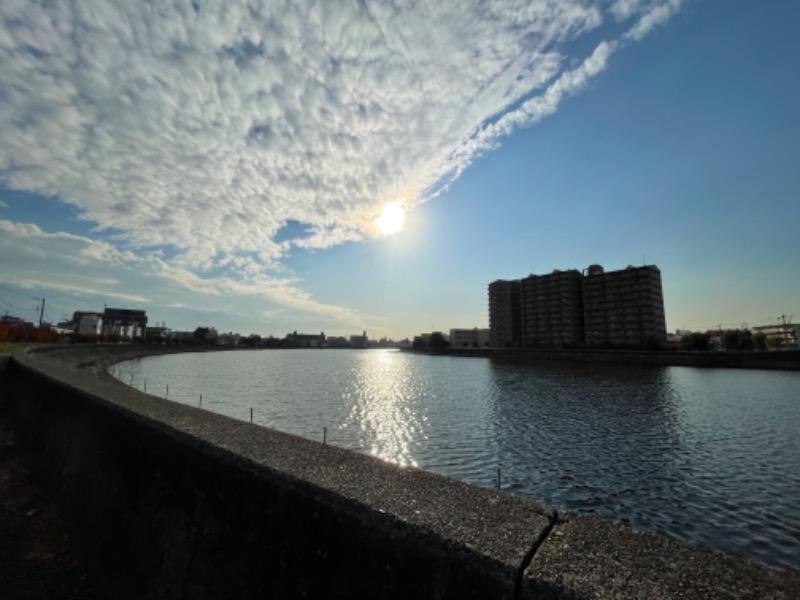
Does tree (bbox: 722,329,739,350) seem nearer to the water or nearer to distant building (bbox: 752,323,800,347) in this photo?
distant building (bbox: 752,323,800,347)

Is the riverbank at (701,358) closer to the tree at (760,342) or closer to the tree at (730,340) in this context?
the tree at (730,340)

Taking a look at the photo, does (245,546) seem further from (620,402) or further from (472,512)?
(620,402)

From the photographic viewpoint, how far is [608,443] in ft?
75.4

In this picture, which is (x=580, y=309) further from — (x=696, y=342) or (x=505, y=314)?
(x=696, y=342)

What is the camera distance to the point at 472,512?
3.17 metres

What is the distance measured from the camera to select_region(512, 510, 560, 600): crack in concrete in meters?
2.25

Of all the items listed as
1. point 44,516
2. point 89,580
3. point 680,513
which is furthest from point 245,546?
point 680,513

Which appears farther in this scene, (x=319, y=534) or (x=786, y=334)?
(x=786, y=334)

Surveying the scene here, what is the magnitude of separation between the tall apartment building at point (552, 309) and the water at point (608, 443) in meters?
112

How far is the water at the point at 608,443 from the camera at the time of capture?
1383cm

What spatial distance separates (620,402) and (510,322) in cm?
15247

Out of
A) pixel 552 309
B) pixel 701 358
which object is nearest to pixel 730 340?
pixel 552 309

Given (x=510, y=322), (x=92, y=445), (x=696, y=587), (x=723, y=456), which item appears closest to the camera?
(x=696, y=587)

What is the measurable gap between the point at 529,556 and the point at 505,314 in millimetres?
193637
